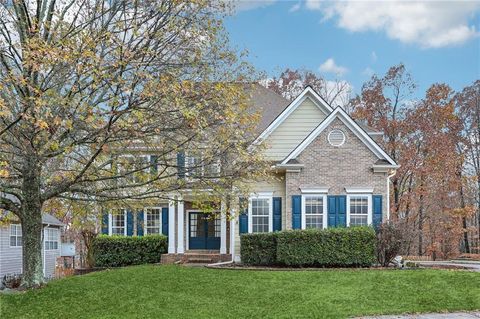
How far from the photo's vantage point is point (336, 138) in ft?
61.1

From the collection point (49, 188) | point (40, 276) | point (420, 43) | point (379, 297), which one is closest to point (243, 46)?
point (49, 188)

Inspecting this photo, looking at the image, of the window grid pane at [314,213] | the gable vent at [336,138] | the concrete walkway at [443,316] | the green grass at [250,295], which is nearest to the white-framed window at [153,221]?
the window grid pane at [314,213]

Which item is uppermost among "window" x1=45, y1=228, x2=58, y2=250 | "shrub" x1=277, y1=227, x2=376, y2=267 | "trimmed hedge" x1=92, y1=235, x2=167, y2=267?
"shrub" x1=277, y1=227, x2=376, y2=267

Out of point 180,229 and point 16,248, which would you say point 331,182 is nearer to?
point 180,229

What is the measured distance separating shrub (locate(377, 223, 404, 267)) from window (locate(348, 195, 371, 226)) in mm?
2770

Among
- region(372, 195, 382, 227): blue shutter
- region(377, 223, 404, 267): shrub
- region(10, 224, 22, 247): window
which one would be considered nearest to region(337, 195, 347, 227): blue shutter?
region(372, 195, 382, 227): blue shutter

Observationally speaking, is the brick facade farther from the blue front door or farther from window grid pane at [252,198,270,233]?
the blue front door

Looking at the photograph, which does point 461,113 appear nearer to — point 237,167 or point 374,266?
point 374,266

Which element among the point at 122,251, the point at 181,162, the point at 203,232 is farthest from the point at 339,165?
the point at 122,251

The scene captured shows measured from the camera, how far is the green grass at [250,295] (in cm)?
983

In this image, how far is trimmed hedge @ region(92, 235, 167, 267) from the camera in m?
20.2

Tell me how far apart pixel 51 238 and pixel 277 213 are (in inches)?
631

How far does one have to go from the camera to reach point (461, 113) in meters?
34.8

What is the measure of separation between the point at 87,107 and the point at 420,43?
17.2m
